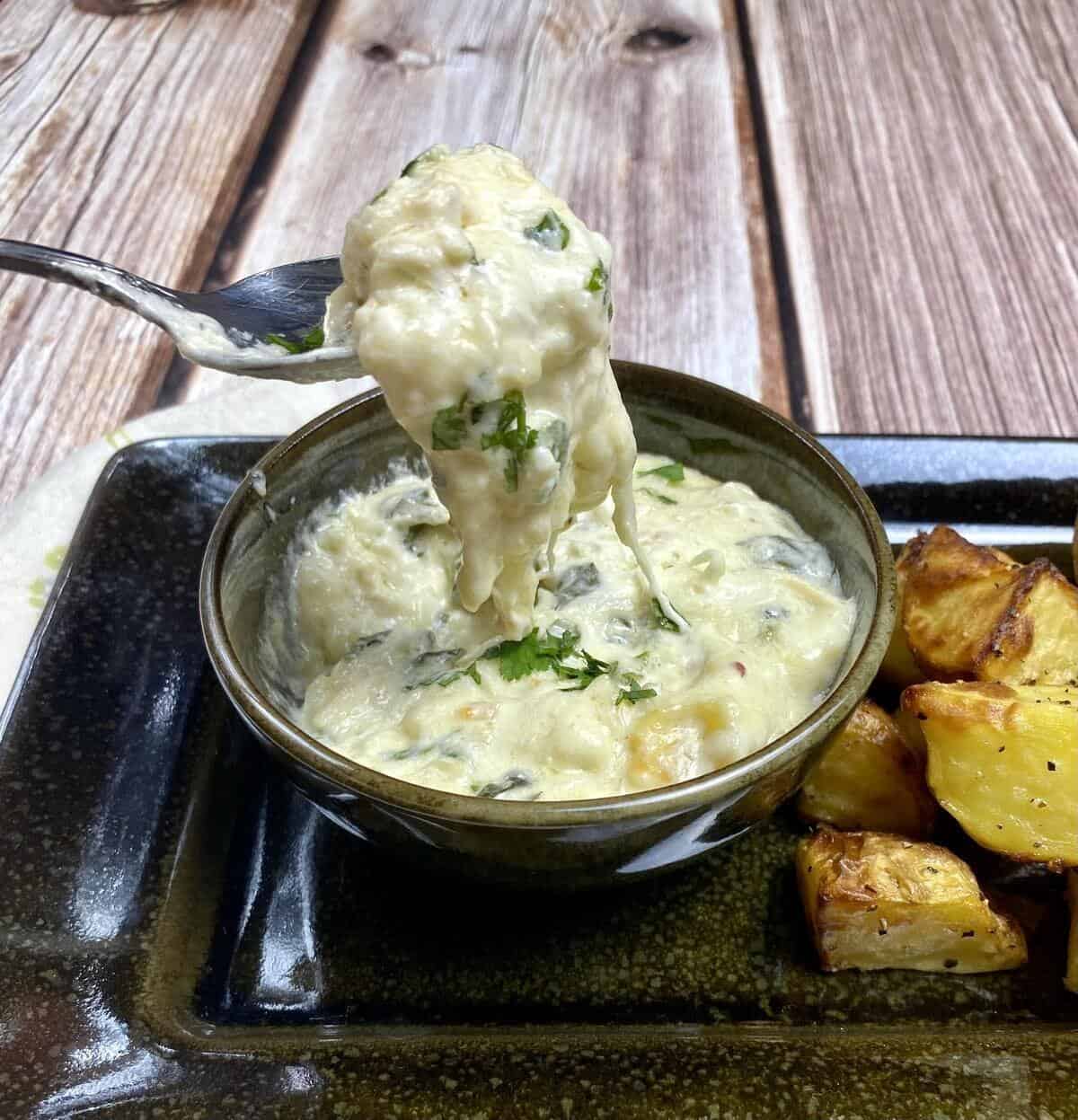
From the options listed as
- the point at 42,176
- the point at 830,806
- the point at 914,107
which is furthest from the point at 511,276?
the point at 914,107

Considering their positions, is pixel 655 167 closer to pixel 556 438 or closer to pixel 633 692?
pixel 556 438

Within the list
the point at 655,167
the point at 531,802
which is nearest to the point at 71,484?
the point at 531,802

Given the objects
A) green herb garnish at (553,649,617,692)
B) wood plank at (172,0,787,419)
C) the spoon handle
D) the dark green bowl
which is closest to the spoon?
the spoon handle

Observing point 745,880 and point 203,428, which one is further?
point 203,428

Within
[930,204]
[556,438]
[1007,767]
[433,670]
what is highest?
[556,438]

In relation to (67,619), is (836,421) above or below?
below

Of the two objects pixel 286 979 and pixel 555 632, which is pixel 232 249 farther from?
pixel 286 979
